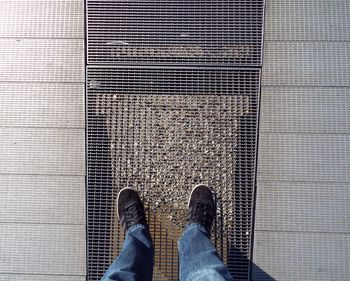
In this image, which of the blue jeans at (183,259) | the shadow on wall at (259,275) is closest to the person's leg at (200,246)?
Answer: the blue jeans at (183,259)

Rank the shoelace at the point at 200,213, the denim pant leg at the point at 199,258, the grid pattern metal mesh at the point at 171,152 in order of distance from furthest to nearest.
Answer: the grid pattern metal mesh at the point at 171,152, the shoelace at the point at 200,213, the denim pant leg at the point at 199,258

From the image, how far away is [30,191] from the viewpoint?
2.82 m

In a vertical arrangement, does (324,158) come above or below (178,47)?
below

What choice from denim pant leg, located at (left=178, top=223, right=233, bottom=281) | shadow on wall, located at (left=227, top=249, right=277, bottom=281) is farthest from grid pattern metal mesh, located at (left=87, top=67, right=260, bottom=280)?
denim pant leg, located at (left=178, top=223, right=233, bottom=281)

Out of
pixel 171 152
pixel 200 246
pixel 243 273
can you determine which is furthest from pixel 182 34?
pixel 243 273

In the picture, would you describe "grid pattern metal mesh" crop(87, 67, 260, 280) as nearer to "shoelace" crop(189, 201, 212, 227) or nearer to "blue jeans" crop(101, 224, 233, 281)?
"shoelace" crop(189, 201, 212, 227)

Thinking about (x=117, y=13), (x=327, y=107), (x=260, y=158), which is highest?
(x=117, y=13)

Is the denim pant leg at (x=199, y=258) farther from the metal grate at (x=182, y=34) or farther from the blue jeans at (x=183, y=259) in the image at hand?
the metal grate at (x=182, y=34)

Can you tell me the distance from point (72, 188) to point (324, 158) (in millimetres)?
2060

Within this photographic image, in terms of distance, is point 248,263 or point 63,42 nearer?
point 248,263

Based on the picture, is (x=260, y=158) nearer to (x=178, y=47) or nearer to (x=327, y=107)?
(x=327, y=107)

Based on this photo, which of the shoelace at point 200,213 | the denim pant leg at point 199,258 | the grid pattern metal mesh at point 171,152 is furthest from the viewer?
the grid pattern metal mesh at point 171,152

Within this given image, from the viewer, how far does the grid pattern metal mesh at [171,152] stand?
2768mm

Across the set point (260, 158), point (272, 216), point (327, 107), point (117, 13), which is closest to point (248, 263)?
point (272, 216)
